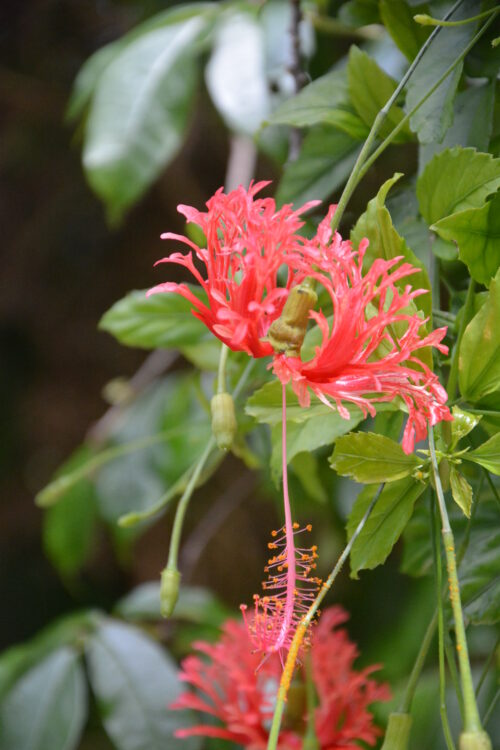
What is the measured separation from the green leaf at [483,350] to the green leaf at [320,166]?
0.20 m

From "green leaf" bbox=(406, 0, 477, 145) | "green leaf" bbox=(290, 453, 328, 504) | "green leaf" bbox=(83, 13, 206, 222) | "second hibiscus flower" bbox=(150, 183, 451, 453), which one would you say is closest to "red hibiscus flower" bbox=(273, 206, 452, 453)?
"second hibiscus flower" bbox=(150, 183, 451, 453)

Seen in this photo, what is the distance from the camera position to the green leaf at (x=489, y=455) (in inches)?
16.0

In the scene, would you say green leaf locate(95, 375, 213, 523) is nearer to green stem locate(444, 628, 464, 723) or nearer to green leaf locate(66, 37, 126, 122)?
green leaf locate(66, 37, 126, 122)

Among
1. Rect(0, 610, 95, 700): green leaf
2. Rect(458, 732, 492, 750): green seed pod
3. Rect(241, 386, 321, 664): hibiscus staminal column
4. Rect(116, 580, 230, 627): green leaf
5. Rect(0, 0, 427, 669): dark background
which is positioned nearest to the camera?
Rect(458, 732, 492, 750): green seed pod

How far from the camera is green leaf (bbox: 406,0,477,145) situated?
469 millimetres

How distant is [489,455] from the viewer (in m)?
0.41

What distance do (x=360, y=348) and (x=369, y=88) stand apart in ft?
0.68

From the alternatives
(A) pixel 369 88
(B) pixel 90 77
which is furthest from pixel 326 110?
(B) pixel 90 77

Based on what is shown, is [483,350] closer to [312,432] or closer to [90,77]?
[312,432]

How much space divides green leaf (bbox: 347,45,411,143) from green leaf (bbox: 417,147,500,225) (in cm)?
7

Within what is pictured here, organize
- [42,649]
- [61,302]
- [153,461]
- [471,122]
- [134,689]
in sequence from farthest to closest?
1. [61,302]
2. [153,461]
3. [42,649]
4. [134,689]
5. [471,122]

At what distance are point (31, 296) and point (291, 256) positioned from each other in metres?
1.52

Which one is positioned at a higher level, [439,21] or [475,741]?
[439,21]

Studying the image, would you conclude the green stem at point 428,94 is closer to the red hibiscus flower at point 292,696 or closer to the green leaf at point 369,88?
the green leaf at point 369,88
